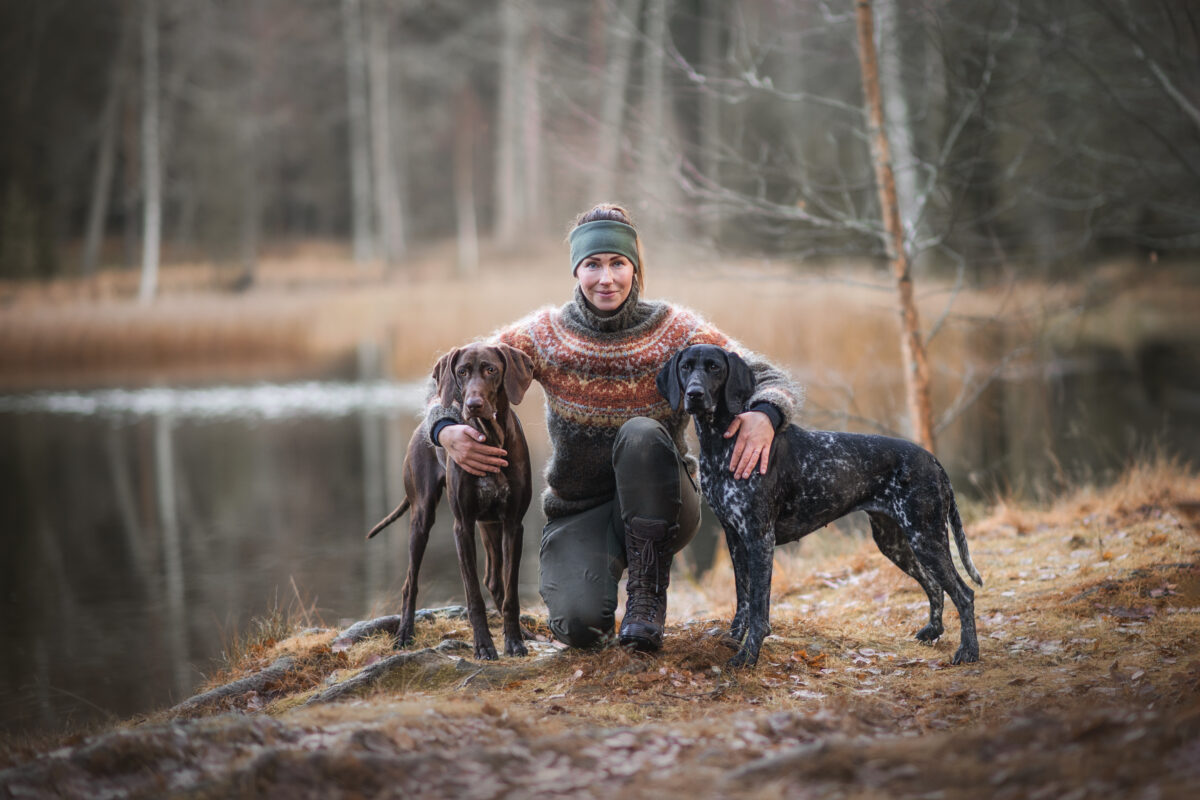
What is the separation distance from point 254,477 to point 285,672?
6719mm

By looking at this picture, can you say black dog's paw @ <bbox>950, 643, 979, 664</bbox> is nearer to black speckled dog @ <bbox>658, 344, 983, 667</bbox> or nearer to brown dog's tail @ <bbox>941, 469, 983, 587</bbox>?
black speckled dog @ <bbox>658, 344, 983, 667</bbox>

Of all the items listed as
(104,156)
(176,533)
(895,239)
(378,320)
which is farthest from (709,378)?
(104,156)

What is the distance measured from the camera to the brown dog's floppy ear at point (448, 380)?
3727 mm

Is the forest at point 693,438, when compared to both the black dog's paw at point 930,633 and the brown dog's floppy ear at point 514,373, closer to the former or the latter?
the black dog's paw at point 930,633

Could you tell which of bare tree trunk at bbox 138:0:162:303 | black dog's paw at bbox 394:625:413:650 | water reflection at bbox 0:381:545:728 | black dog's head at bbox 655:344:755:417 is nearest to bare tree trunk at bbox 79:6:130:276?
bare tree trunk at bbox 138:0:162:303

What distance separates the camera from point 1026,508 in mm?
6789

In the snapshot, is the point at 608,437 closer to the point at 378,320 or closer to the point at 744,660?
the point at 744,660

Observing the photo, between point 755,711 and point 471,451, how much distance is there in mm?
1354

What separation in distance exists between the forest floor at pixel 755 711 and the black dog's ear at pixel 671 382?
0.94m

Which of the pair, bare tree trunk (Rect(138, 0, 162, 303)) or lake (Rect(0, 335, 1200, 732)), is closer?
lake (Rect(0, 335, 1200, 732))

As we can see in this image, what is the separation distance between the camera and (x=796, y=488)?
12.0 feet

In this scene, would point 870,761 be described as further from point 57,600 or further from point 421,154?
point 421,154

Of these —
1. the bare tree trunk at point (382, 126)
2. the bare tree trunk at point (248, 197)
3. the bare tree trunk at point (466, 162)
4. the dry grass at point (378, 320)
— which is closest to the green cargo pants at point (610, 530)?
the dry grass at point (378, 320)

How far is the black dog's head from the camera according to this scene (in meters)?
3.48
